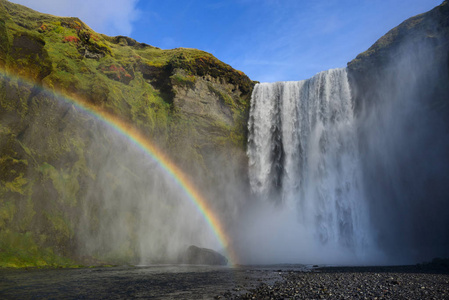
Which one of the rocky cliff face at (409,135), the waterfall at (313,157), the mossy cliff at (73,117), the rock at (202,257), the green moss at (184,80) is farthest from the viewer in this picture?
the green moss at (184,80)

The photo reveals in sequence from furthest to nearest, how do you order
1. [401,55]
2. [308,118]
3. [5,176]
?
[308,118] → [401,55] → [5,176]

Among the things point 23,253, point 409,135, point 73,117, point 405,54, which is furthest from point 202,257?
point 405,54

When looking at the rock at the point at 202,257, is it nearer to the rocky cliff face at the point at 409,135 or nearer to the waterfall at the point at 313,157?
the waterfall at the point at 313,157

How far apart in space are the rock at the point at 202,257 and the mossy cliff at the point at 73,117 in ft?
21.6

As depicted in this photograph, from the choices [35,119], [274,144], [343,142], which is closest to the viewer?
[35,119]

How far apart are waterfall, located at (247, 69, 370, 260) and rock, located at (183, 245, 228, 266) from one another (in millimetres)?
13975

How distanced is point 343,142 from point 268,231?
16969mm

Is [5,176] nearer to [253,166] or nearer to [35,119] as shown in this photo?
[35,119]

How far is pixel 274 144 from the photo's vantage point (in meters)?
44.1

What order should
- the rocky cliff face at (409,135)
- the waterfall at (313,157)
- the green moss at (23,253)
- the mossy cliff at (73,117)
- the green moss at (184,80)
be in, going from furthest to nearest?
the green moss at (184,80) < the waterfall at (313,157) < the rocky cliff face at (409,135) < the mossy cliff at (73,117) < the green moss at (23,253)

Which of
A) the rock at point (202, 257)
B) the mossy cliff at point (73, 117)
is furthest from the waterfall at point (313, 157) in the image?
the rock at point (202, 257)

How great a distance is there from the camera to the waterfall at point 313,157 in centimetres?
3562

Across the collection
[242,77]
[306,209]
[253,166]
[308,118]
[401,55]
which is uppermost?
[242,77]

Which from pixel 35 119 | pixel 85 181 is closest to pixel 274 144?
pixel 85 181
